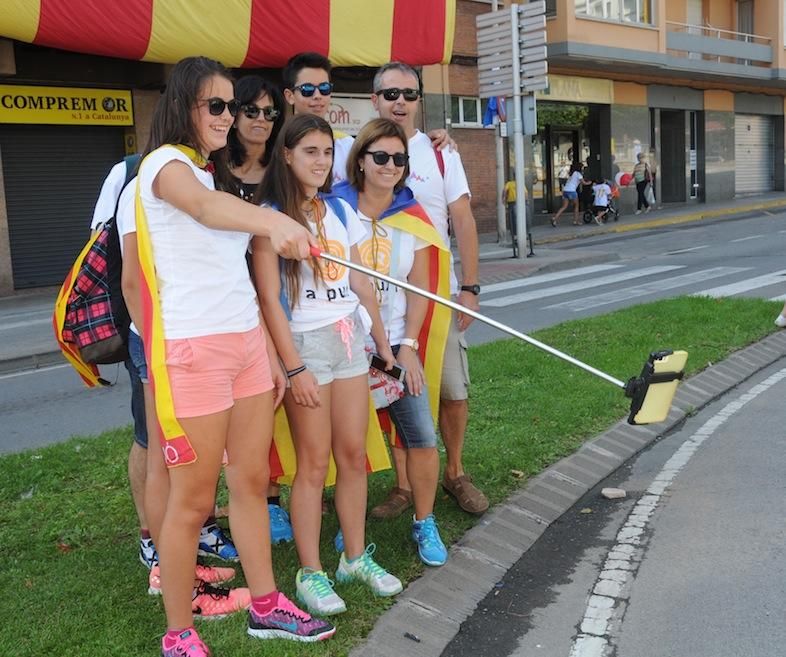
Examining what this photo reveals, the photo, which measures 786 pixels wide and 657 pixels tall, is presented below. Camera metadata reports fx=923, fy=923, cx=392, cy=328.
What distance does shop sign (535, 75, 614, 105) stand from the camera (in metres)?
26.8

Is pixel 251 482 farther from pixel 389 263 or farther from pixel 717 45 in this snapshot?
pixel 717 45

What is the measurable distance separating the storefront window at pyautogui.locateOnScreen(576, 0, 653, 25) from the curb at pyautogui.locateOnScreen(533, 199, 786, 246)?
5.94 meters

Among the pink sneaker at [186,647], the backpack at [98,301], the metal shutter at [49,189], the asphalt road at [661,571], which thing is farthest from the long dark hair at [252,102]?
the metal shutter at [49,189]

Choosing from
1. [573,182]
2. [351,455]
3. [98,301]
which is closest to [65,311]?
[98,301]

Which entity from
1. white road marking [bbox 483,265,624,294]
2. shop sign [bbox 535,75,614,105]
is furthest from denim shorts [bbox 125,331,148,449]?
shop sign [bbox 535,75,614,105]

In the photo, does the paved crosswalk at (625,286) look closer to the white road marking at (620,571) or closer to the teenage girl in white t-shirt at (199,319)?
the white road marking at (620,571)

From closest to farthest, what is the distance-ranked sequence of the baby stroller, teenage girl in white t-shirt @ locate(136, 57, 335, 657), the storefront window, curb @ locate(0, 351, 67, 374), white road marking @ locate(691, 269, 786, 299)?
teenage girl in white t-shirt @ locate(136, 57, 335, 657)
curb @ locate(0, 351, 67, 374)
white road marking @ locate(691, 269, 786, 299)
the storefront window
the baby stroller

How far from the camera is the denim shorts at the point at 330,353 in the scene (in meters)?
3.36

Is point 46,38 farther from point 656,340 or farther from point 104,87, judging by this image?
point 656,340

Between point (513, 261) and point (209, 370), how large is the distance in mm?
14596

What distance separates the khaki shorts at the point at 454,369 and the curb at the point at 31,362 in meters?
6.84

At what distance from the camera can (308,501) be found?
11.3 ft

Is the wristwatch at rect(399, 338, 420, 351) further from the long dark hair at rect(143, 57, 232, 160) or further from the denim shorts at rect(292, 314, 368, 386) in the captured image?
the long dark hair at rect(143, 57, 232, 160)

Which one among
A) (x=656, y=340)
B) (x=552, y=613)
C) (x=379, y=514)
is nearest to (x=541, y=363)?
(x=656, y=340)
